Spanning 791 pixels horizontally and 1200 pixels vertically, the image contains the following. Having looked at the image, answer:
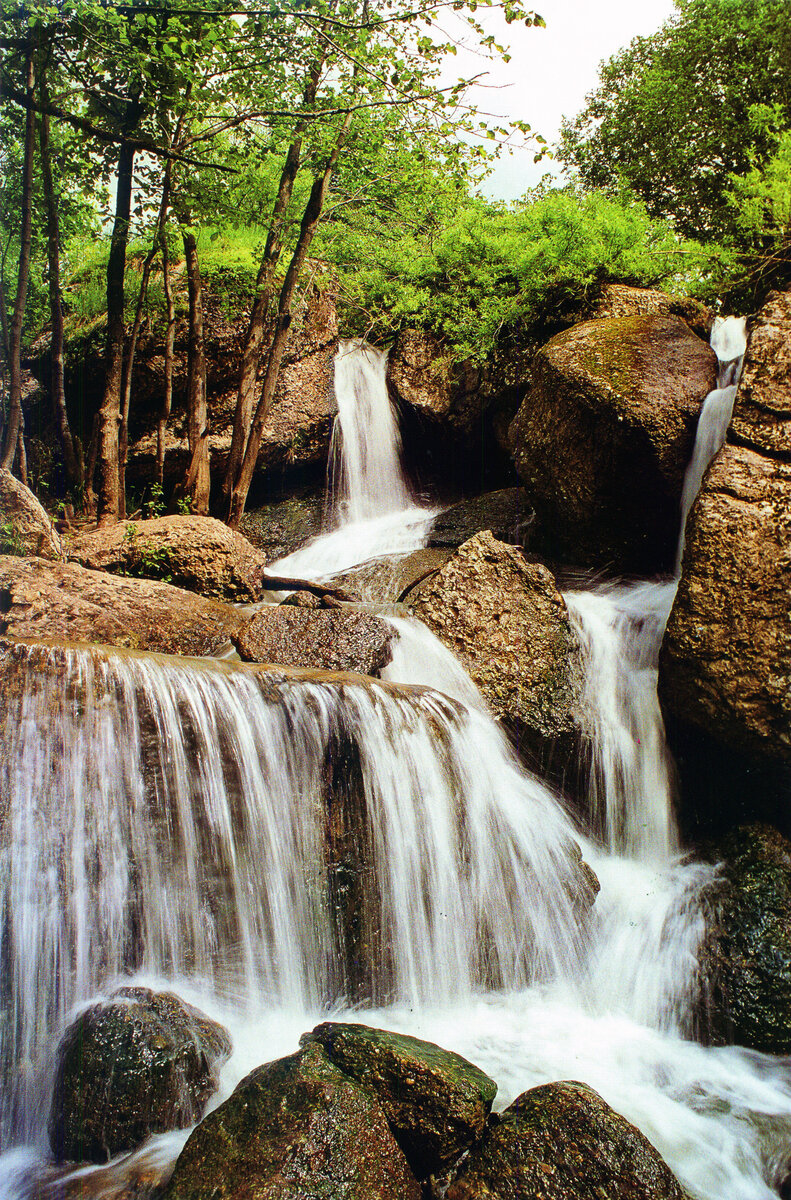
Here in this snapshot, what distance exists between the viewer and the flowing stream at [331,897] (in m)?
3.38

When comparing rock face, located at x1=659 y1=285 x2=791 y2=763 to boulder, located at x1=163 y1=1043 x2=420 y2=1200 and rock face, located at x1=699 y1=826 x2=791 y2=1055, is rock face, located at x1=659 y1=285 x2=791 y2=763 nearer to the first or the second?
rock face, located at x1=699 y1=826 x2=791 y2=1055

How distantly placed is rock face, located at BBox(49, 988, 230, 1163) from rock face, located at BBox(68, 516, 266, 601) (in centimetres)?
497

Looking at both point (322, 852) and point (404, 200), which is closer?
point (322, 852)

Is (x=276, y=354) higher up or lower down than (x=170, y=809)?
higher up

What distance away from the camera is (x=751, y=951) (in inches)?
169

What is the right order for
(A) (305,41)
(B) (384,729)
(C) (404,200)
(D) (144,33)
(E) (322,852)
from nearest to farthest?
(E) (322,852) < (B) (384,729) < (D) (144,33) < (A) (305,41) < (C) (404,200)

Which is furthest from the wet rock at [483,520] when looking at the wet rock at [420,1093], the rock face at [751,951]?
the wet rock at [420,1093]

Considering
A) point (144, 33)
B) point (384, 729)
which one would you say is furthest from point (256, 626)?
point (144, 33)

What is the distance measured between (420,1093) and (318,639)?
363 centimetres

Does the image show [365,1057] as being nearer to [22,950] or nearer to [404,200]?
[22,950]

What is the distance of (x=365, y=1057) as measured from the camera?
2916 mm

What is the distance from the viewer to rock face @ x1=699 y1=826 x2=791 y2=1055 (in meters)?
4.07

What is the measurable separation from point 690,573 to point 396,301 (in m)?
9.20

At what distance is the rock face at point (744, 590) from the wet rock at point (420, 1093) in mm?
3181
